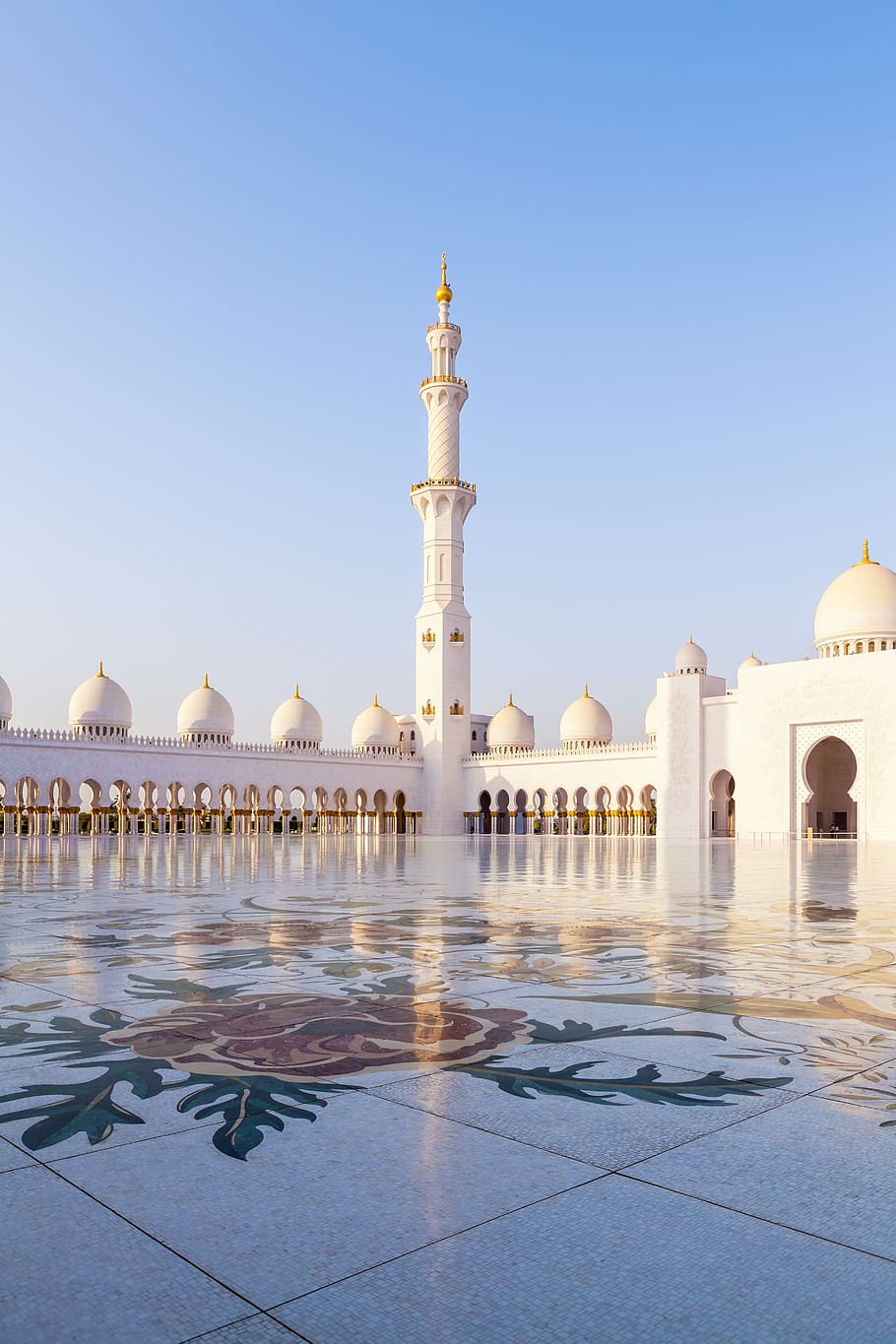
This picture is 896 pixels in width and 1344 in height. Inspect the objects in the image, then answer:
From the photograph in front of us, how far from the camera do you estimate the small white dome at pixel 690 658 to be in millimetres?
34562

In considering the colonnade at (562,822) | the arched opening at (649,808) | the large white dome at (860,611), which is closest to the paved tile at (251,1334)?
the large white dome at (860,611)

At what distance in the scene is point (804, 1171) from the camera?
66.5 inches

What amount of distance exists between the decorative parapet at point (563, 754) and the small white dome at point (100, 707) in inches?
457

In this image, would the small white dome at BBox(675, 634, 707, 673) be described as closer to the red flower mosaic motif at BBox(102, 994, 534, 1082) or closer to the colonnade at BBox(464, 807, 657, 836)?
the colonnade at BBox(464, 807, 657, 836)

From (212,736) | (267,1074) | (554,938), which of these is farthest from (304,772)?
(267,1074)

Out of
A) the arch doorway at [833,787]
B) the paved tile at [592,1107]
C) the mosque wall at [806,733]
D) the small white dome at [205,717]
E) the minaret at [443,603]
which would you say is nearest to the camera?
the paved tile at [592,1107]

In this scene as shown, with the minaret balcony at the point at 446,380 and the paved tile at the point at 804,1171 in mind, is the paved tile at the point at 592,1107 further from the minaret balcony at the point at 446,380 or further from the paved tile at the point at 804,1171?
the minaret balcony at the point at 446,380

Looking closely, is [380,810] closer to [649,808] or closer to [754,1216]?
[649,808]

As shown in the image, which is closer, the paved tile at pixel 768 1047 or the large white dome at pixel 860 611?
the paved tile at pixel 768 1047

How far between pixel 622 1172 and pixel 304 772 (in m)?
34.0

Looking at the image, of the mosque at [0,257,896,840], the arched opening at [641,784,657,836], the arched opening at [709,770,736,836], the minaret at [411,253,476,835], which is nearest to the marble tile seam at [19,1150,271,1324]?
the mosque at [0,257,896,840]

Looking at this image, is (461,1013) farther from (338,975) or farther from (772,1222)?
(772,1222)

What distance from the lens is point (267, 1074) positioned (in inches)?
88.4

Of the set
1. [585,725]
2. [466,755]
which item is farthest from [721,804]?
[466,755]
